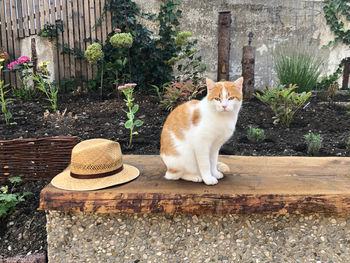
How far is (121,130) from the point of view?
2.85m

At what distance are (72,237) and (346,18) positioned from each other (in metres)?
5.47

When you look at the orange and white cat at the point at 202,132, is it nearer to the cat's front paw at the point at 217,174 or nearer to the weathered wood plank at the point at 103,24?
the cat's front paw at the point at 217,174

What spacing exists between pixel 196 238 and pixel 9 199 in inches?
45.3

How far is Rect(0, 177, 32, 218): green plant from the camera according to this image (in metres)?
1.80

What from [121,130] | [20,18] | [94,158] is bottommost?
[121,130]

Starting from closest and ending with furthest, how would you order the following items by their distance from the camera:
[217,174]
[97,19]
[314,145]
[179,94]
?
[217,174], [314,145], [179,94], [97,19]

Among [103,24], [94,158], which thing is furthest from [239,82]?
[103,24]

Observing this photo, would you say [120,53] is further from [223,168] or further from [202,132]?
[202,132]

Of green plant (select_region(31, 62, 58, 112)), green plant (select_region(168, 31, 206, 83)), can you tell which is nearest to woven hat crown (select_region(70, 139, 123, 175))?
green plant (select_region(31, 62, 58, 112))

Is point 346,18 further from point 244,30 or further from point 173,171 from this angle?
point 173,171

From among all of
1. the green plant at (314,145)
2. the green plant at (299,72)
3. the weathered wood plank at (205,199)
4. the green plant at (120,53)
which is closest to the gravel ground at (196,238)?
the weathered wood plank at (205,199)

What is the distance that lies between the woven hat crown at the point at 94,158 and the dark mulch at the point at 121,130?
2.52 feet

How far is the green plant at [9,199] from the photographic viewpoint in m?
1.80

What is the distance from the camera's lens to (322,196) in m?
1.33
